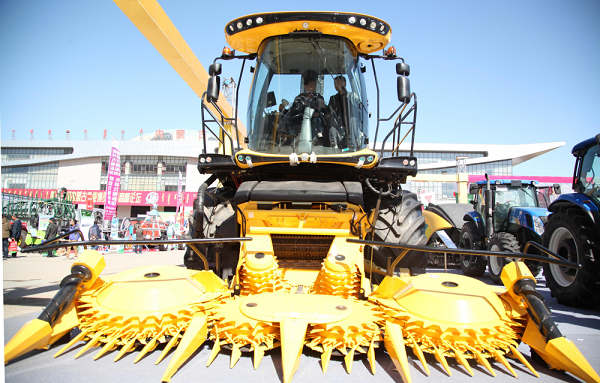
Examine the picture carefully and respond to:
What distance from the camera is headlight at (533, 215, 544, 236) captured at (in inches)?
311

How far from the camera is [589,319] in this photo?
4.45 m

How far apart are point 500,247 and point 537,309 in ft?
18.9

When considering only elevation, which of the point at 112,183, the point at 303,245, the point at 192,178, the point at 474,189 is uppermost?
the point at 192,178

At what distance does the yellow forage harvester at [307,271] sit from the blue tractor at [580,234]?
267cm

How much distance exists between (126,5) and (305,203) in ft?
11.9

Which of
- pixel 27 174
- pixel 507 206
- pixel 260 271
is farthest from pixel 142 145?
pixel 260 271

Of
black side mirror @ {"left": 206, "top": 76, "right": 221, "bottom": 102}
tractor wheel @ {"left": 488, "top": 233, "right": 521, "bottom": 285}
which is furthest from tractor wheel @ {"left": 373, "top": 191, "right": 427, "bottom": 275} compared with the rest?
tractor wheel @ {"left": 488, "top": 233, "right": 521, "bottom": 285}

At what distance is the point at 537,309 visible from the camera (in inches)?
94.6

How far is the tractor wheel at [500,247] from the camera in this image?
7509mm

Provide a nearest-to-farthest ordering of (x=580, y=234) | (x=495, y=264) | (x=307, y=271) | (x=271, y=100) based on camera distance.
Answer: (x=307, y=271) < (x=271, y=100) < (x=580, y=234) < (x=495, y=264)

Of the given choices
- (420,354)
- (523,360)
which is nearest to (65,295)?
(420,354)

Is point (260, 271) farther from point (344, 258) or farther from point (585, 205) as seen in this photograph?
point (585, 205)

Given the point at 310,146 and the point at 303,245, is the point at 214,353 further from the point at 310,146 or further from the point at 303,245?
the point at 310,146

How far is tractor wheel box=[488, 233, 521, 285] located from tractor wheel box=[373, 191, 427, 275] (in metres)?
4.35
